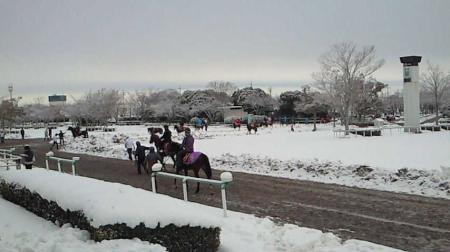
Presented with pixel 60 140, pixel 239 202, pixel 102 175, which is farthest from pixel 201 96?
pixel 239 202

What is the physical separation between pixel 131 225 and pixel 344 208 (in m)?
5.62

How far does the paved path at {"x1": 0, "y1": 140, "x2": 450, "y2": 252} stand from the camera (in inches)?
307

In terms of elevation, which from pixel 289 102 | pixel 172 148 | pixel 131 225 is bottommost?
pixel 131 225

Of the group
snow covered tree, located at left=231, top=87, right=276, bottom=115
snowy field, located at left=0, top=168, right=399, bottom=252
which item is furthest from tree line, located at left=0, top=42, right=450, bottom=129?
snowy field, located at left=0, top=168, right=399, bottom=252

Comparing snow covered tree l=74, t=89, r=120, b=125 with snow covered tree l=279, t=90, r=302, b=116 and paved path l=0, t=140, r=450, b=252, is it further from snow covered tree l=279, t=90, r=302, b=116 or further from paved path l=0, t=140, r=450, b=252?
paved path l=0, t=140, r=450, b=252

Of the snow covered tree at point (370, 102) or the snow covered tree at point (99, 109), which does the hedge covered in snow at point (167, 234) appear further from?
the snow covered tree at point (99, 109)

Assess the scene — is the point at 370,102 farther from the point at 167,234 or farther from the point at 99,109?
the point at 167,234

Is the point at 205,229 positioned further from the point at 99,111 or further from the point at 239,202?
the point at 99,111

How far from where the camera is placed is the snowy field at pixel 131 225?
20.5 ft

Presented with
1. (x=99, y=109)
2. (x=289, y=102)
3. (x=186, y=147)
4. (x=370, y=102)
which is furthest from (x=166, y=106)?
(x=186, y=147)

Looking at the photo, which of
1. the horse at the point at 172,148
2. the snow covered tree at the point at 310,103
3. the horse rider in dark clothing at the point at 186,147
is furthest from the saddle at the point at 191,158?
the snow covered tree at the point at 310,103

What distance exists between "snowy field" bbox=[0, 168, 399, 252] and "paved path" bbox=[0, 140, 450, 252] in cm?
74

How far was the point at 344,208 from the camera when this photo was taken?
10062 millimetres

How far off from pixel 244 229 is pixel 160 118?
8289 cm
